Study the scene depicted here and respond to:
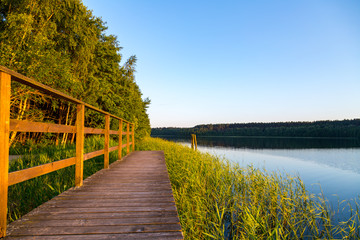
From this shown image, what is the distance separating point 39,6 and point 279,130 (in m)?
91.7

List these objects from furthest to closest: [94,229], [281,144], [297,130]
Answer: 1. [297,130]
2. [281,144]
3. [94,229]

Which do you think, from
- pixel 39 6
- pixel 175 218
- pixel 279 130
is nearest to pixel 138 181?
pixel 175 218

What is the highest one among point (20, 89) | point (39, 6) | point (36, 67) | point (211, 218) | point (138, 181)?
point (39, 6)

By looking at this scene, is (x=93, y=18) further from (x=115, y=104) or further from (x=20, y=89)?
(x=20, y=89)

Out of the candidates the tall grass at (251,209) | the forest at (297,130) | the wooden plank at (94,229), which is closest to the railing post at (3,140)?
the wooden plank at (94,229)

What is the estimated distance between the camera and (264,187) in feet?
16.9

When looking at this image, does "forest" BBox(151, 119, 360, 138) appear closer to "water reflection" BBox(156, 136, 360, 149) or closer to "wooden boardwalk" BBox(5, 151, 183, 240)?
"water reflection" BBox(156, 136, 360, 149)

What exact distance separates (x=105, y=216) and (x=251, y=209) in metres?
3.13

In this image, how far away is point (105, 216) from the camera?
2258 millimetres

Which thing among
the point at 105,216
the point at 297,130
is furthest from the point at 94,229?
the point at 297,130

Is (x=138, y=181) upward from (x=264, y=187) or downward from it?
upward

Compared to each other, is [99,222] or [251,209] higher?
[99,222]

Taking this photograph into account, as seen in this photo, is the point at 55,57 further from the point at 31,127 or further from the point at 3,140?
the point at 3,140

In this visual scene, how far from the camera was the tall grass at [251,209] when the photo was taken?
347cm
